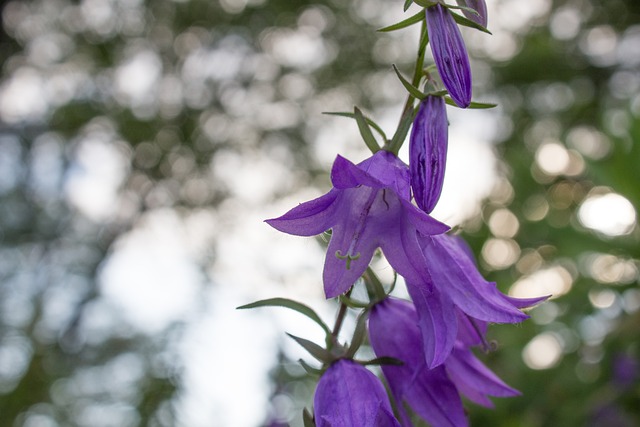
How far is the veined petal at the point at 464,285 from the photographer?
0.84 meters

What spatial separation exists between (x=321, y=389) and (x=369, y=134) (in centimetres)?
31

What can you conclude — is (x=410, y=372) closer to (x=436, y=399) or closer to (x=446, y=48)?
(x=436, y=399)

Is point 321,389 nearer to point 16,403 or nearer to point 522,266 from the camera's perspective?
point 522,266

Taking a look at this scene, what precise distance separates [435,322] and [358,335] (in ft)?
0.38

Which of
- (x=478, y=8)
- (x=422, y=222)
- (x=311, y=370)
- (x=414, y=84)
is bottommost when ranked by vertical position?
(x=311, y=370)

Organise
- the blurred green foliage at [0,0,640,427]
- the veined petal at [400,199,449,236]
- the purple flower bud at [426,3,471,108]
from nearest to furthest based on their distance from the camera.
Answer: the veined petal at [400,199,449,236] → the purple flower bud at [426,3,471,108] → the blurred green foliage at [0,0,640,427]

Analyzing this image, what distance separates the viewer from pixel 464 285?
862 millimetres

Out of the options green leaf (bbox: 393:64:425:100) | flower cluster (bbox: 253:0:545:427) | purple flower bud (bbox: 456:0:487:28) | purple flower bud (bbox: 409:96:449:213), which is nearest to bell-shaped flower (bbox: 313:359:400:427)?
flower cluster (bbox: 253:0:545:427)

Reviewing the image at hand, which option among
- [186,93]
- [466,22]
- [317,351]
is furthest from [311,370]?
[186,93]

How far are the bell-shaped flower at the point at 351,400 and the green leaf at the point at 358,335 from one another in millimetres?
16

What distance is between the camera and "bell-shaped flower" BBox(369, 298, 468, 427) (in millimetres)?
859

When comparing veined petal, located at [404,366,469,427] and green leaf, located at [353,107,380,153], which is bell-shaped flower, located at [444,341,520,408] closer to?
veined petal, located at [404,366,469,427]

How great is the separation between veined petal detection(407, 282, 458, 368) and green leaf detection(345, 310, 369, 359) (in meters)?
0.08

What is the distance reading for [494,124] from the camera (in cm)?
494
